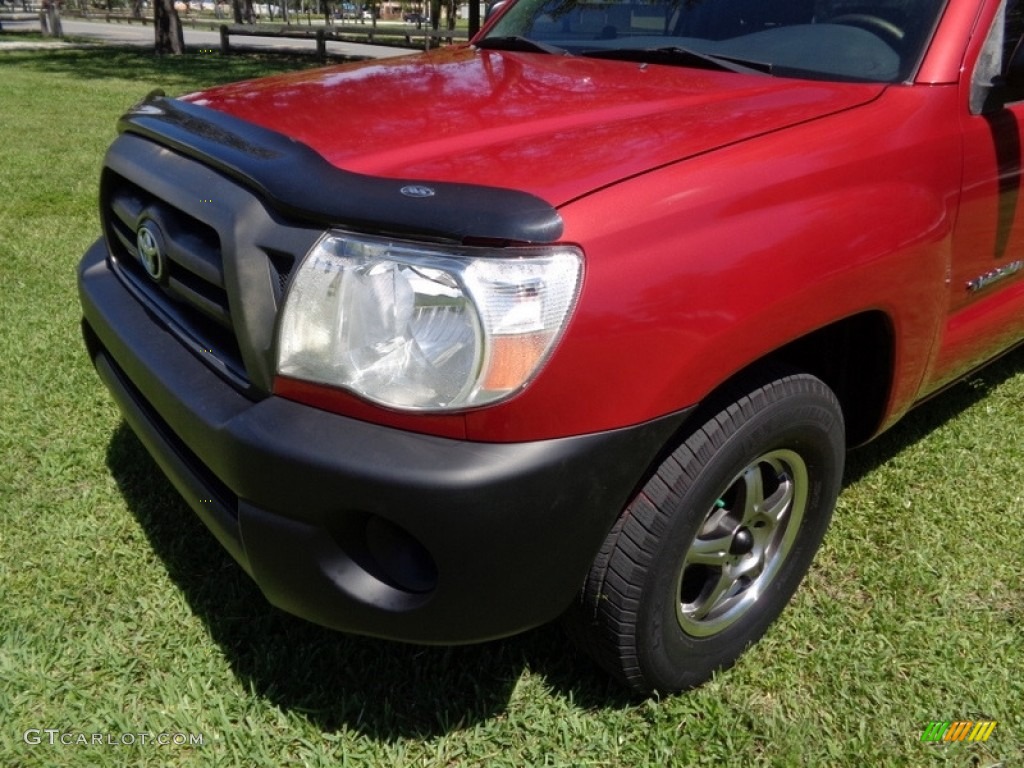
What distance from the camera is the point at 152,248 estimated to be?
200cm

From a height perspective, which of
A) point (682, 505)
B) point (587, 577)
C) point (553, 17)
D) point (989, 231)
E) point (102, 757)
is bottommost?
point (102, 757)

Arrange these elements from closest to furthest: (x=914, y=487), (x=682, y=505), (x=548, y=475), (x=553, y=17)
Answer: (x=548, y=475), (x=682, y=505), (x=914, y=487), (x=553, y=17)

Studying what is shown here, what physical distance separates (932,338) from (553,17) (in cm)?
170

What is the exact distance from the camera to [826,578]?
2.45 m

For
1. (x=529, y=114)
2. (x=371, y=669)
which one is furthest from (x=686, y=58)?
(x=371, y=669)

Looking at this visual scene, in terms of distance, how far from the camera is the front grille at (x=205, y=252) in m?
1.60

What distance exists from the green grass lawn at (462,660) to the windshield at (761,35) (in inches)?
51.9

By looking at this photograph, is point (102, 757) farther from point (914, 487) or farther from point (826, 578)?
point (914, 487)

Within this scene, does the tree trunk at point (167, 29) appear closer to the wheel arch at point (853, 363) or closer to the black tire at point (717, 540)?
the wheel arch at point (853, 363)

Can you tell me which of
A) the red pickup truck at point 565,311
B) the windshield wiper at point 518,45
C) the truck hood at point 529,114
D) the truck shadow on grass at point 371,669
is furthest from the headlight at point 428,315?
the windshield wiper at point 518,45

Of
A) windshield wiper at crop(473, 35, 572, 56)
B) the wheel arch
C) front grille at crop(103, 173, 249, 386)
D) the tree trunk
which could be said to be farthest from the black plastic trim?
the tree trunk

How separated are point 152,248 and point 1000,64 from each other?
2.08m

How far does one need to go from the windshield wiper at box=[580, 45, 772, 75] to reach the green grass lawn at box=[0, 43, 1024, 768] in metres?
1.35

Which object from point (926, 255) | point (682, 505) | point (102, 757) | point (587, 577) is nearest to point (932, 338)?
point (926, 255)
